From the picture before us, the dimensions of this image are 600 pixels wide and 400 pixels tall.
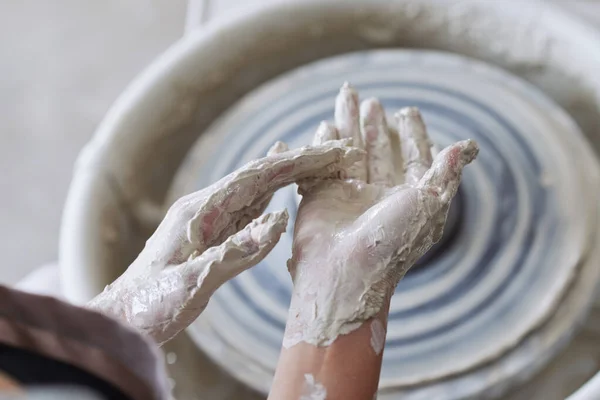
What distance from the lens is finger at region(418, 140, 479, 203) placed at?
98cm

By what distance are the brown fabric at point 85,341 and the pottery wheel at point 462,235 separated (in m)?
0.84

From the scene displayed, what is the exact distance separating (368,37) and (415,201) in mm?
886

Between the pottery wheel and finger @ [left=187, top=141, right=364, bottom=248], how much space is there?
317mm

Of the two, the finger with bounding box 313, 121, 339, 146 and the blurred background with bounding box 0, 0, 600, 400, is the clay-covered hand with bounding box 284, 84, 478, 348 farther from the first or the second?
the blurred background with bounding box 0, 0, 600, 400

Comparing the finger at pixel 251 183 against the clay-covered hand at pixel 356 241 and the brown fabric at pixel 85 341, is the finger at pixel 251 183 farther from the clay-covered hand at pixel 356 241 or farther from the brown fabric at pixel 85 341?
the brown fabric at pixel 85 341

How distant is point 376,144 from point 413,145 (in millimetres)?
68

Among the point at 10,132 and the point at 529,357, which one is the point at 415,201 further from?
the point at 10,132

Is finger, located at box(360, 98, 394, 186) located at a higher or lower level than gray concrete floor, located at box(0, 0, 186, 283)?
lower

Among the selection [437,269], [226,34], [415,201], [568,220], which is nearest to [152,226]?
[226,34]

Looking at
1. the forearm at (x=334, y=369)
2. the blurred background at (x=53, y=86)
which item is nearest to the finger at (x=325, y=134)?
the forearm at (x=334, y=369)

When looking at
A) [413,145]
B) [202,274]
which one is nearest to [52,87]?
[413,145]

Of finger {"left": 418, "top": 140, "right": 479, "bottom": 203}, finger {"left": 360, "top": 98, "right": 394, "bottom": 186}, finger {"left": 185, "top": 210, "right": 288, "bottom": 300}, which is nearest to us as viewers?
finger {"left": 185, "top": 210, "right": 288, "bottom": 300}

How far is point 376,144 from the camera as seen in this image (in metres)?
1.19

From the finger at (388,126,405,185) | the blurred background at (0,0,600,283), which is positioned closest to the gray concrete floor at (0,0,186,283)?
the blurred background at (0,0,600,283)
